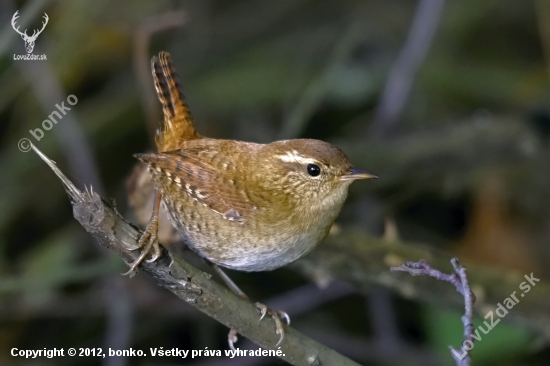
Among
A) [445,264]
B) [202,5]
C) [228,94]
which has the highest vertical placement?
[202,5]

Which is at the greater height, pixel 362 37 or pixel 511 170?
pixel 362 37

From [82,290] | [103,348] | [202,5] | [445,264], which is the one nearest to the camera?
[445,264]

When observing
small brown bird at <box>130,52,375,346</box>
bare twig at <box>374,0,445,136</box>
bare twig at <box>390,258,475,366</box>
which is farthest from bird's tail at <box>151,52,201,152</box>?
bare twig at <box>374,0,445,136</box>

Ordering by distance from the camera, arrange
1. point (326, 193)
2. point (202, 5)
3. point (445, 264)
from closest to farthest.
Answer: point (326, 193) < point (445, 264) < point (202, 5)

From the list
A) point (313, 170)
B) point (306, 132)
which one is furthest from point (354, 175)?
point (306, 132)

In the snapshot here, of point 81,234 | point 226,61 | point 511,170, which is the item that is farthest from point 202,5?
point 511,170

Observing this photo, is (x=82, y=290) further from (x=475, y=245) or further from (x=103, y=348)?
(x=475, y=245)

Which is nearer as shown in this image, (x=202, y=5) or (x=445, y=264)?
(x=445, y=264)
